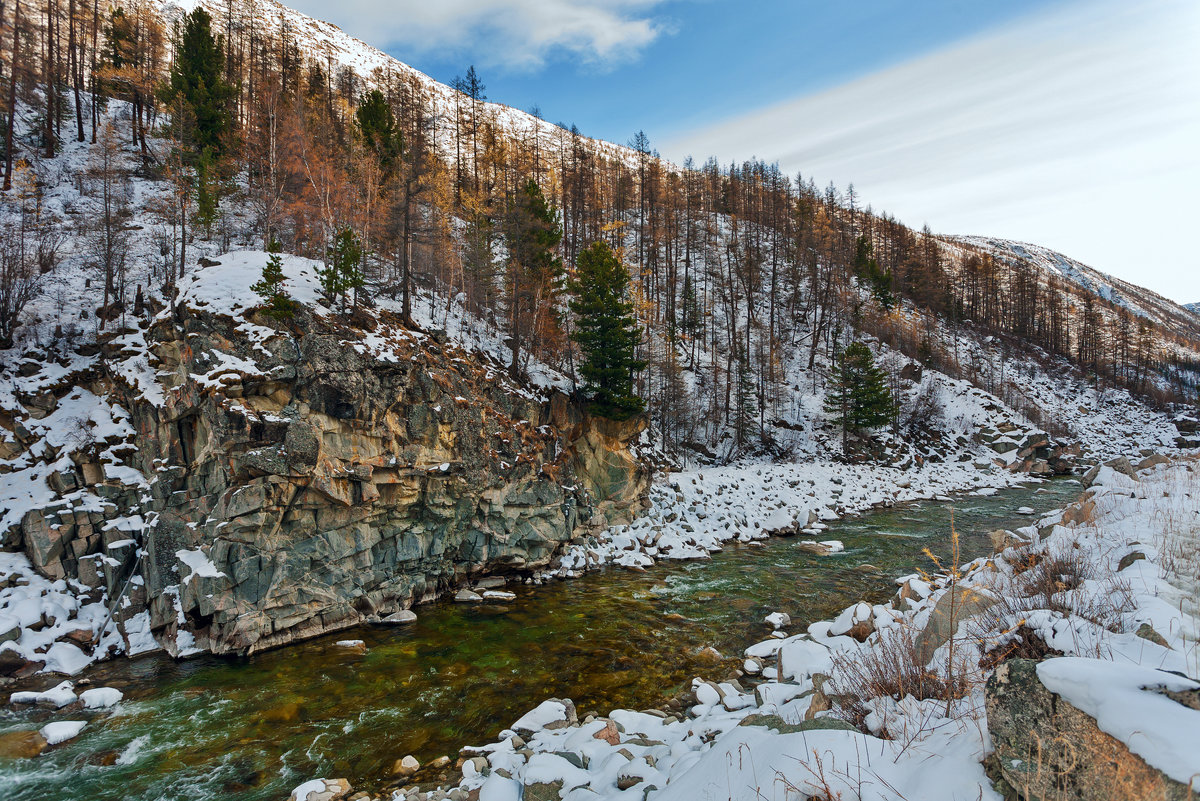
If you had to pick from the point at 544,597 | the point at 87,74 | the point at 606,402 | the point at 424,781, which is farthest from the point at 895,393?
the point at 87,74

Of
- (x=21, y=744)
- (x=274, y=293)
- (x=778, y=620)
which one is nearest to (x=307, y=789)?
(x=21, y=744)

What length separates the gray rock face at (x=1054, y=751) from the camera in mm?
1985

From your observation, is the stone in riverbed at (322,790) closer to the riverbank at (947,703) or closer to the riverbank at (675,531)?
the riverbank at (947,703)

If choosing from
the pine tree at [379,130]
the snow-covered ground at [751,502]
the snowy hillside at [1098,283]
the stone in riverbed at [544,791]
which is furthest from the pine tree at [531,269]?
the snowy hillside at [1098,283]

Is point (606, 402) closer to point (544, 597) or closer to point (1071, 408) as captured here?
point (544, 597)

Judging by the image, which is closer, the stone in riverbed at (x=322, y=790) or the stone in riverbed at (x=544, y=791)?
the stone in riverbed at (x=544, y=791)

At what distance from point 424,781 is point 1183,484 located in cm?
1394

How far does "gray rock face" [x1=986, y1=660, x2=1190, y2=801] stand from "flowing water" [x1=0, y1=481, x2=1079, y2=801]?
7011 millimetres

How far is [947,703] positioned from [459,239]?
34.6 meters

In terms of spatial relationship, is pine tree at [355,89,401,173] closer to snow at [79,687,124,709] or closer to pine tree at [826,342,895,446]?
snow at [79,687,124,709]

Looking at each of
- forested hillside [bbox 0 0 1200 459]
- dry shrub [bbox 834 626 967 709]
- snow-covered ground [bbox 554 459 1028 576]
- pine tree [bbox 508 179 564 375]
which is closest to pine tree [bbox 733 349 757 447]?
forested hillside [bbox 0 0 1200 459]

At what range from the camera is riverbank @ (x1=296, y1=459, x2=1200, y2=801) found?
7.72 feet

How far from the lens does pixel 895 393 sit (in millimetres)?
41062

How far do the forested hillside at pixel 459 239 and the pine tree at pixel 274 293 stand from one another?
6.78 feet
